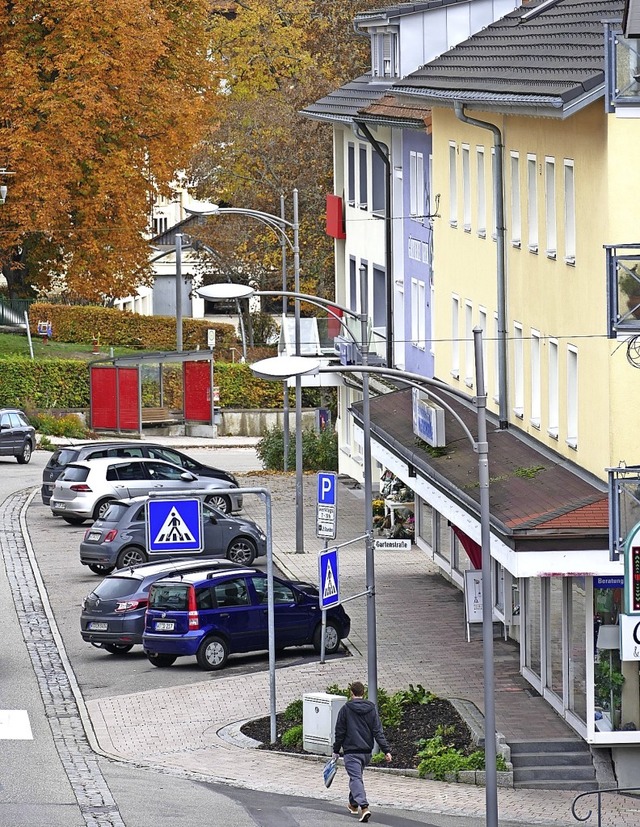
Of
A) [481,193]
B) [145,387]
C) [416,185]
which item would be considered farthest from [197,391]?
[481,193]

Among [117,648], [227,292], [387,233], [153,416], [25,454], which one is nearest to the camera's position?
[227,292]

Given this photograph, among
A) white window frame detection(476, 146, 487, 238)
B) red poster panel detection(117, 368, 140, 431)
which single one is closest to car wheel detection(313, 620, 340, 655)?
white window frame detection(476, 146, 487, 238)

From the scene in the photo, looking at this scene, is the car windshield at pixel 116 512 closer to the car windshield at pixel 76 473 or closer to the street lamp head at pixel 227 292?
the car windshield at pixel 76 473

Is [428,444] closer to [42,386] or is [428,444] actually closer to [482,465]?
[482,465]

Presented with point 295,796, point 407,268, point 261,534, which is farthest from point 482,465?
point 407,268

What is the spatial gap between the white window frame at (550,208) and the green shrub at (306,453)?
2727cm

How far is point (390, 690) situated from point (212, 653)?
3526mm

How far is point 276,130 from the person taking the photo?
237 ft

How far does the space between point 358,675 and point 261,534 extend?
10.4 m

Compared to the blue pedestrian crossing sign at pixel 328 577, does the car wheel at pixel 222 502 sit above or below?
below

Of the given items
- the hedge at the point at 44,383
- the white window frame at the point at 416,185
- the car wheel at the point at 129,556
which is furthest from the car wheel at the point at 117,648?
the hedge at the point at 44,383

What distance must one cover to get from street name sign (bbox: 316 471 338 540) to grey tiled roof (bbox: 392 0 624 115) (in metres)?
5.86

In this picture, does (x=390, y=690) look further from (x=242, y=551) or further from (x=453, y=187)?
(x=242, y=551)

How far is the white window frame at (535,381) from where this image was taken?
2658 centimetres
